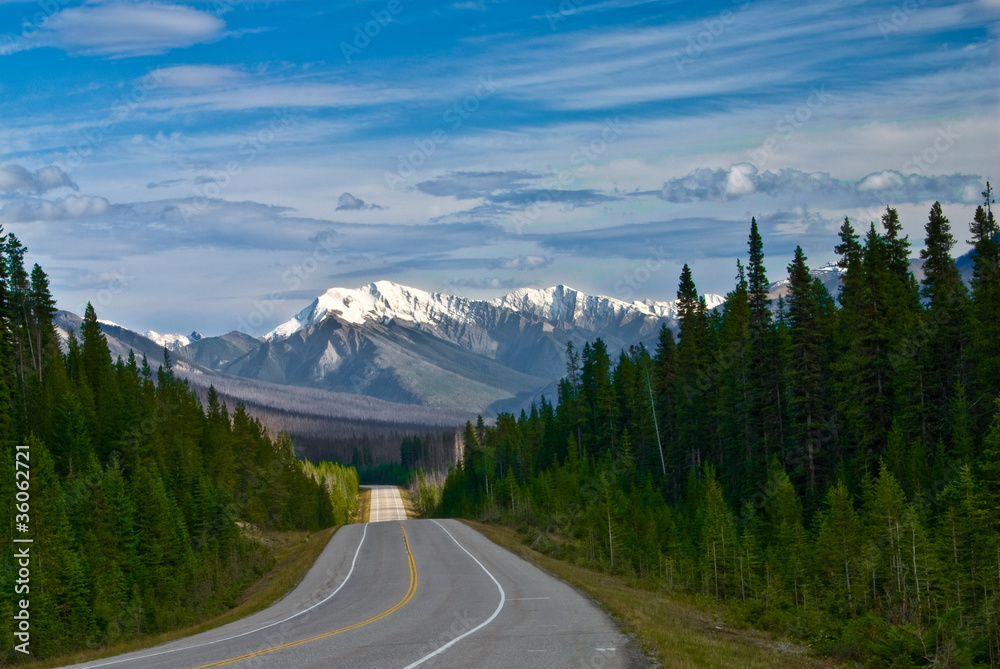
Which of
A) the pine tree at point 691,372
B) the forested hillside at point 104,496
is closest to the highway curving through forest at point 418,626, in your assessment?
the forested hillside at point 104,496

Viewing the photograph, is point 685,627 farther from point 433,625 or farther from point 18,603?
point 18,603

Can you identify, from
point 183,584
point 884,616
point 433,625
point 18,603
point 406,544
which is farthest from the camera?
point 183,584

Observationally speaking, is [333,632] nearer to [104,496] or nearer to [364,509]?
[104,496]

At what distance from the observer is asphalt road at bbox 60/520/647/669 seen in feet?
58.2

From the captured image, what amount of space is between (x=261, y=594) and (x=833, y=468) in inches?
1537

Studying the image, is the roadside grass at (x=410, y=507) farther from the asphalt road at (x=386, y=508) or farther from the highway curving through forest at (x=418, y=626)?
the highway curving through forest at (x=418, y=626)

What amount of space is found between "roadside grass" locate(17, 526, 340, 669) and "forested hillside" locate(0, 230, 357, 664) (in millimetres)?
2307

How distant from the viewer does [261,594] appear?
141ft

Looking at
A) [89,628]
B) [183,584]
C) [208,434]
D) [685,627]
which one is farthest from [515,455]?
[685,627]

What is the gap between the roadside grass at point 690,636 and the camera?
60.6 feet

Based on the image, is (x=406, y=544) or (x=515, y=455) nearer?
(x=406, y=544)

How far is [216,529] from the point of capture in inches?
2840

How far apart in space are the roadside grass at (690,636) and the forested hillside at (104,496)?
2786 centimetres

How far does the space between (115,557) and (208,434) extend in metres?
30.9
